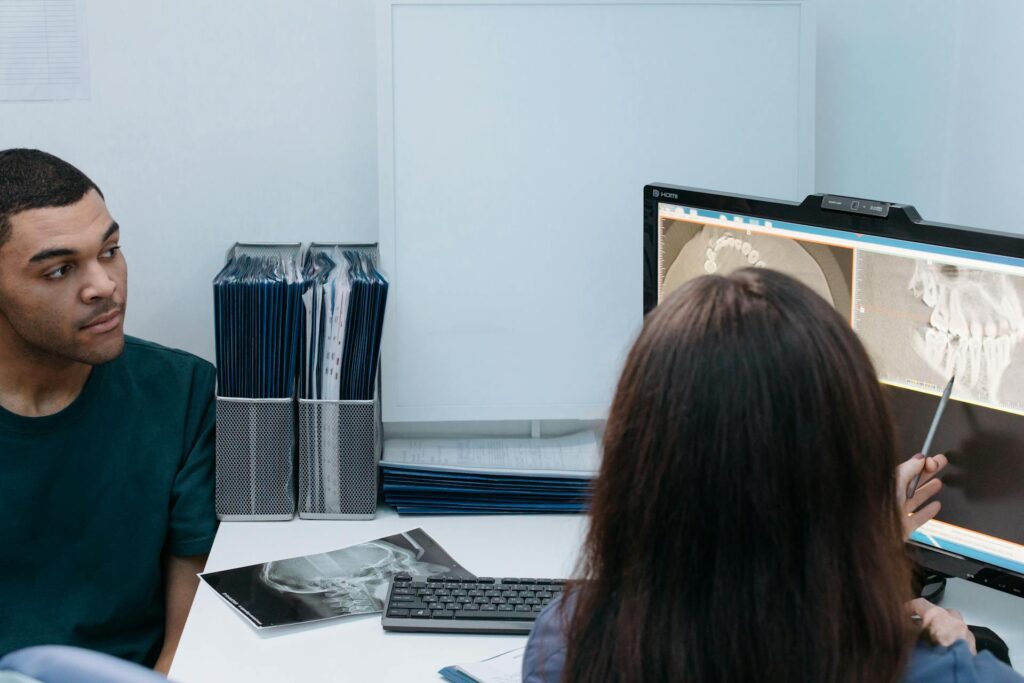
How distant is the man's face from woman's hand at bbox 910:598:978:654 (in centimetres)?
101

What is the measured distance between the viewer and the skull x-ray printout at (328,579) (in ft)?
4.42

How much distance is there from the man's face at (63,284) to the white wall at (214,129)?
24 centimetres

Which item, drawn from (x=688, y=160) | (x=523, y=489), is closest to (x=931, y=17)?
(x=688, y=160)

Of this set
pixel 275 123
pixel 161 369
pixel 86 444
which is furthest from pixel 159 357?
pixel 275 123

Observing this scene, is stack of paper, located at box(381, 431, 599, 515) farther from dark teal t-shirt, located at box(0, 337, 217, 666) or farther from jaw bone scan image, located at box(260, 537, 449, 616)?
dark teal t-shirt, located at box(0, 337, 217, 666)

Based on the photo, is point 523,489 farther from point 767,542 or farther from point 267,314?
point 767,542

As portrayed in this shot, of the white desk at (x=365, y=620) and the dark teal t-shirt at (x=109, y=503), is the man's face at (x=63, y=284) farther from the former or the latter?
the white desk at (x=365, y=620)

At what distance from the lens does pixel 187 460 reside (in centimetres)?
161

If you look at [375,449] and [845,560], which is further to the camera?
[375,449]

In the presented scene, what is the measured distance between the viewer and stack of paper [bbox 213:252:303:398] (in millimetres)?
1544

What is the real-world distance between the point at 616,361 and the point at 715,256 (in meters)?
0.30

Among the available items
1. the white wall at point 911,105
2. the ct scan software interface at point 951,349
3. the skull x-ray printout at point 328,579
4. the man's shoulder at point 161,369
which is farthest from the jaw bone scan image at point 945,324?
the man's shoulder at point 161,369

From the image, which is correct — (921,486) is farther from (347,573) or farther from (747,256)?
(347,573)

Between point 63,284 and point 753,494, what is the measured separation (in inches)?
39.4
